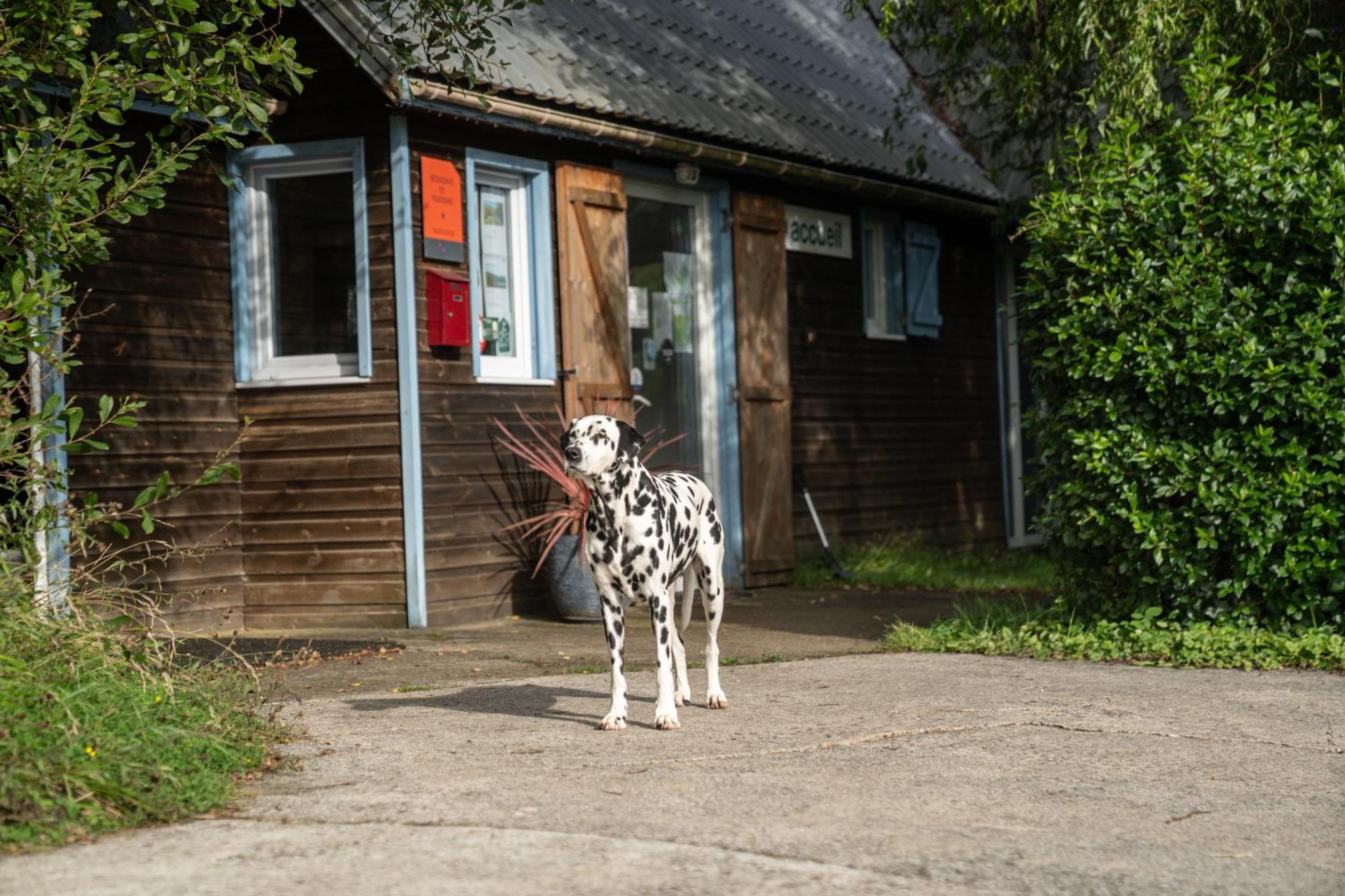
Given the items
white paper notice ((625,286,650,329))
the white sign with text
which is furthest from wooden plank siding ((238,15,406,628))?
the white sign with text

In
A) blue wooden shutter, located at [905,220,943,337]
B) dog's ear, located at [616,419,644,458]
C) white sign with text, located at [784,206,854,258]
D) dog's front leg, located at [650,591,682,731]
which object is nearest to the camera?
dog's front leg, located at [650,591,682,731]

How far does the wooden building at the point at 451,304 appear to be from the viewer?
9.99m

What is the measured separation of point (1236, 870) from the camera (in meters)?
4.13

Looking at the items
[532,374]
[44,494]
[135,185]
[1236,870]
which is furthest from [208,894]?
[532,374]

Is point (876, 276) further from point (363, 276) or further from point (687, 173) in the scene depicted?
point (363, 276)

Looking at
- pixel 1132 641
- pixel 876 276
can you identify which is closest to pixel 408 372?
pixel 1132 641

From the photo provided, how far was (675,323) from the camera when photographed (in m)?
12.5

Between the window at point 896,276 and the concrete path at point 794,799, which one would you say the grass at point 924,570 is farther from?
the concrete path at point 794,799

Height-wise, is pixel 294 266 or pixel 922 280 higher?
pixel 922 280

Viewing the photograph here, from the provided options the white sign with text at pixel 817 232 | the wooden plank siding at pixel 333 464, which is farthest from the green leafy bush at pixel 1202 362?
the white sign with text at pixel 817 232

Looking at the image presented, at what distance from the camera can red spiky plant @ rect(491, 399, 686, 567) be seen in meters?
10.6

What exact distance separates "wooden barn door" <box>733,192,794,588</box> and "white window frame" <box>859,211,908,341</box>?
1.78 meters

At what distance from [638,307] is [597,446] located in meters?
6.01

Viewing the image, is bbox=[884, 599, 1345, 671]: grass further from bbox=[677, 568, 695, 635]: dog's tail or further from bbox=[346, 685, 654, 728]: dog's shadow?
Answer: bbox=[346, 685, 654, 728]: dog's shadow
